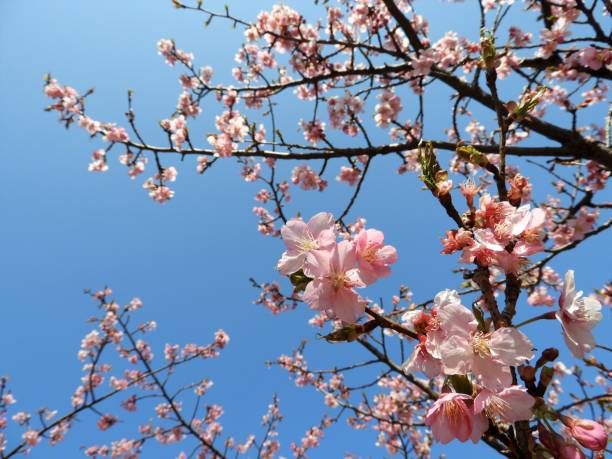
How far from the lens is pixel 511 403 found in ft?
2.49

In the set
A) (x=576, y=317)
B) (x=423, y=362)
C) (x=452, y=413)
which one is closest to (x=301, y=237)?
(x=423, y=362)

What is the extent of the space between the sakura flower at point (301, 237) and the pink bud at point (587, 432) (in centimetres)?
76

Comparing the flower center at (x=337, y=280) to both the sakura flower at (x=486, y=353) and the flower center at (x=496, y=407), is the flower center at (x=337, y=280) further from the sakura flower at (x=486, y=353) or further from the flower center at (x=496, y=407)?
the flower center at (x=496, y=407)

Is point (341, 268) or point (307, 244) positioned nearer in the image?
point (341, 268)

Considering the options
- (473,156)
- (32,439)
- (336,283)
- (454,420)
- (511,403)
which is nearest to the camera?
(511,403)

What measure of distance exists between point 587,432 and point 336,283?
0.69 m

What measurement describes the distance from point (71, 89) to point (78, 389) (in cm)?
746

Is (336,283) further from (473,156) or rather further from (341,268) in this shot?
(473,156)

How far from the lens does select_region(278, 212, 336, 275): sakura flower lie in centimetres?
109

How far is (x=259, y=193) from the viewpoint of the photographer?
7500 millimetres

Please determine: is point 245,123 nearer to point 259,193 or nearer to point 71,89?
point 259,193

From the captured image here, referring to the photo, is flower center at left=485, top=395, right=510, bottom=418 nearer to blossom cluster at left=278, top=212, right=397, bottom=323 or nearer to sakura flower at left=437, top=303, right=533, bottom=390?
sakura flower at left=437, top=303, right=533, bottom=390

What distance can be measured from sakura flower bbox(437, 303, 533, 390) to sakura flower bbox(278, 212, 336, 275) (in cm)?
46

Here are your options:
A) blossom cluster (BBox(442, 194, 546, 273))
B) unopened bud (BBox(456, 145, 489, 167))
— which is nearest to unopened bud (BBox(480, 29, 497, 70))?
unopened bud (BBox(456, 145, 489, 167))
